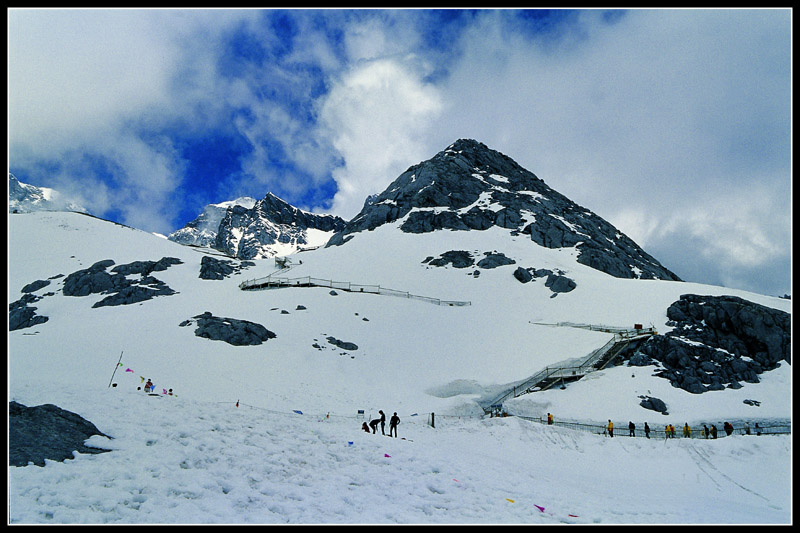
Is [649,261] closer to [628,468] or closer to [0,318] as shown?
[628,468]

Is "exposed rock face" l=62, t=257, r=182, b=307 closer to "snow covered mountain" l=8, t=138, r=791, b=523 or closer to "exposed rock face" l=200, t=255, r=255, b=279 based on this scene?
"snow covered mountain" l=8, t=138, r=791, b=523

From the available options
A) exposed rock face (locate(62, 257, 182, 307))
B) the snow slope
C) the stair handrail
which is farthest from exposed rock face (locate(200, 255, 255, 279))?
the stair handrail

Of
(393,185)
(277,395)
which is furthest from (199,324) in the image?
(393,185)

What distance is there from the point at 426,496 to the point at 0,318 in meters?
10.7

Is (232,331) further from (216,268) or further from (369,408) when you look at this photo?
(216,268)

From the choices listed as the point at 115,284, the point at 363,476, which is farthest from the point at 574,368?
the point at 115,284

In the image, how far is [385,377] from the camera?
116 feet

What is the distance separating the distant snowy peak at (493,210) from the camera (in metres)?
83.4

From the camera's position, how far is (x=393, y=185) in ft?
406

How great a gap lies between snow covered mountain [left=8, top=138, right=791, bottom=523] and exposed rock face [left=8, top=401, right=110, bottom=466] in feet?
1.74

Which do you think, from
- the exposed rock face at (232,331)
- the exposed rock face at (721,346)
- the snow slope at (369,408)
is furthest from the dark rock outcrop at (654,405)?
the exposed rock face at (232,331)

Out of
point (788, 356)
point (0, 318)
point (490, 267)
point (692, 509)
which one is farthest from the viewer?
point (490, 267)

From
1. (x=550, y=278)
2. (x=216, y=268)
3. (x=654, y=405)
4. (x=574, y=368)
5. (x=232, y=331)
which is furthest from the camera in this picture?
(x=216, y=268)

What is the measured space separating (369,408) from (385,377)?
7328mm
